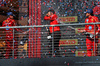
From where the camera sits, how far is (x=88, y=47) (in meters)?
5.98

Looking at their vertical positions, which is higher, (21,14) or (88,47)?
(21,14)

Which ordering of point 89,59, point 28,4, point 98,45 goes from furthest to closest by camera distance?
point 28,4
point 98,45
point 89,59

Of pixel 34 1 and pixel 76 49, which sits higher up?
pixel 34 1

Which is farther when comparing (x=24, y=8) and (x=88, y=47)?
(x=24, y=8)

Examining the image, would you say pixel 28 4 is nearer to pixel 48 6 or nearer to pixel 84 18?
pixel 48 6

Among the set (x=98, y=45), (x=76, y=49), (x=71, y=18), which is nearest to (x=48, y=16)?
(x=71, y=18)

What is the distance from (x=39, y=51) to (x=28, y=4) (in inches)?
56.2

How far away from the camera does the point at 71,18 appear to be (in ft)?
20.3

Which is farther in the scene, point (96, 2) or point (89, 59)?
point (96, 2)

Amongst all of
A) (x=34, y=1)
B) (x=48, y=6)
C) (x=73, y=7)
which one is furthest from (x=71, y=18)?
(x=34, y=1)

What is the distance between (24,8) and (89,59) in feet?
8.14

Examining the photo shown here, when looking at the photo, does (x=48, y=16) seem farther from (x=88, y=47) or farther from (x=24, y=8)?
(x=88, y=47)

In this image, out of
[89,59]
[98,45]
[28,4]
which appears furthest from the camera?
[28,4]

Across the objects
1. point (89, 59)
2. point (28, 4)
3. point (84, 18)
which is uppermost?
point (28, 4)
